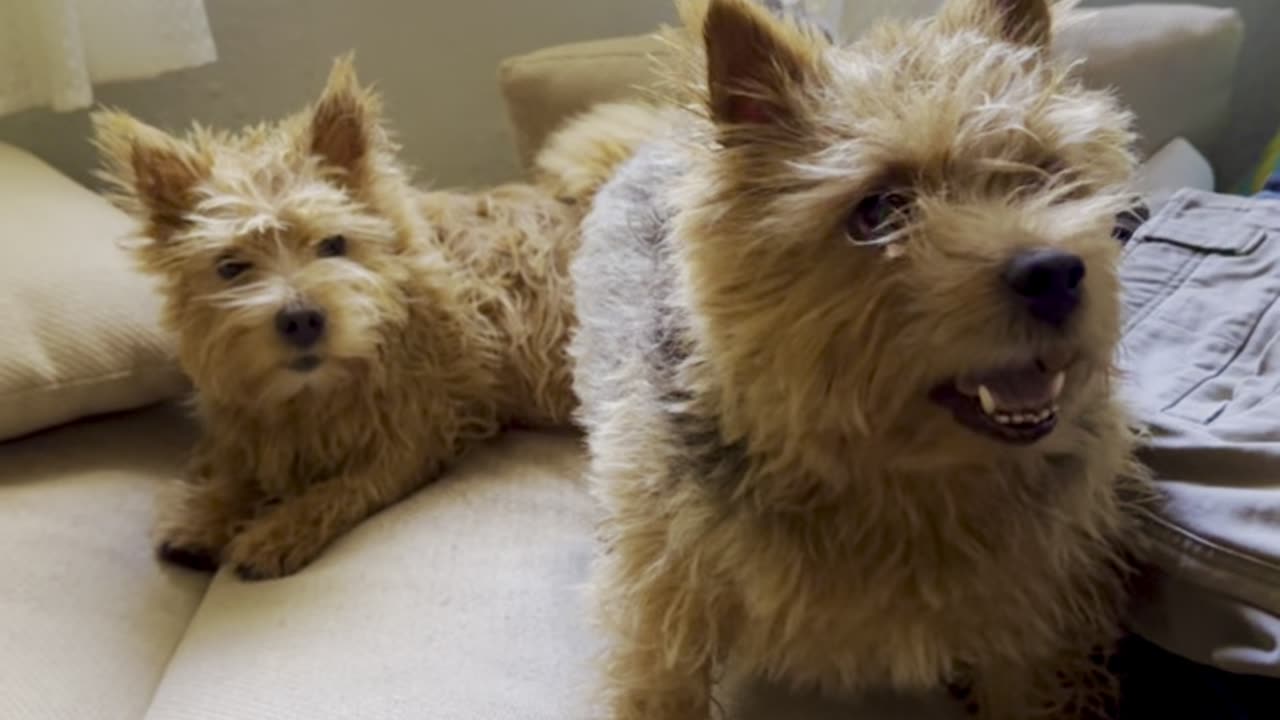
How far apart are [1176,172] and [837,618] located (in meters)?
0.90

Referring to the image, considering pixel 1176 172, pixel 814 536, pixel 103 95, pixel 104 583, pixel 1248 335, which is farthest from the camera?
pixel 103 95

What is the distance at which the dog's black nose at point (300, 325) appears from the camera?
1421 millimetres

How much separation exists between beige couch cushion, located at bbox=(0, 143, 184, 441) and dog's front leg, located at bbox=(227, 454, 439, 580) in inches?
10.8

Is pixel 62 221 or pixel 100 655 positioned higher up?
pixel 62 221

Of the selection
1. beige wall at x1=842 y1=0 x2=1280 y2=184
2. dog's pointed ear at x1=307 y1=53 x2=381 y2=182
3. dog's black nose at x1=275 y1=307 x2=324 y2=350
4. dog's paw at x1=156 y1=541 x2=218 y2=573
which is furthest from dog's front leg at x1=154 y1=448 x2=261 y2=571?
beige wall at x1=842 y1=0 x2=1280 y2=184

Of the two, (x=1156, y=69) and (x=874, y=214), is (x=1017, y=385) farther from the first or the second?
(x=1156, y=69)

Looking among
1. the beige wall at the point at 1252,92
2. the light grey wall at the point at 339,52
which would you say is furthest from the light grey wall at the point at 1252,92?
the light grey wall at the point at 339,52

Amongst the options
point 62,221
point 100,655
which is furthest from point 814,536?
point 62,221

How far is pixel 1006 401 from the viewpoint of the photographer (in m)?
0.88

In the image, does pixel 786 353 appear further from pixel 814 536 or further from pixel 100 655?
pixel 100 655

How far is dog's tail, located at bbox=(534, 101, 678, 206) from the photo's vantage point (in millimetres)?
1672

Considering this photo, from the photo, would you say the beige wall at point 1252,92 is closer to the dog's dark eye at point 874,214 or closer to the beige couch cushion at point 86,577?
the dog's dark eye at point 874,214

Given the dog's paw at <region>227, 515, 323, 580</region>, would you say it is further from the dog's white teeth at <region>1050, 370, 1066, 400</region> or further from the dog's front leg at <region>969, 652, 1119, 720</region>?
the dog's white teeth at <region>1050, 370, 1066, 400</region>

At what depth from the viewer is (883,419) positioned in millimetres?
898
